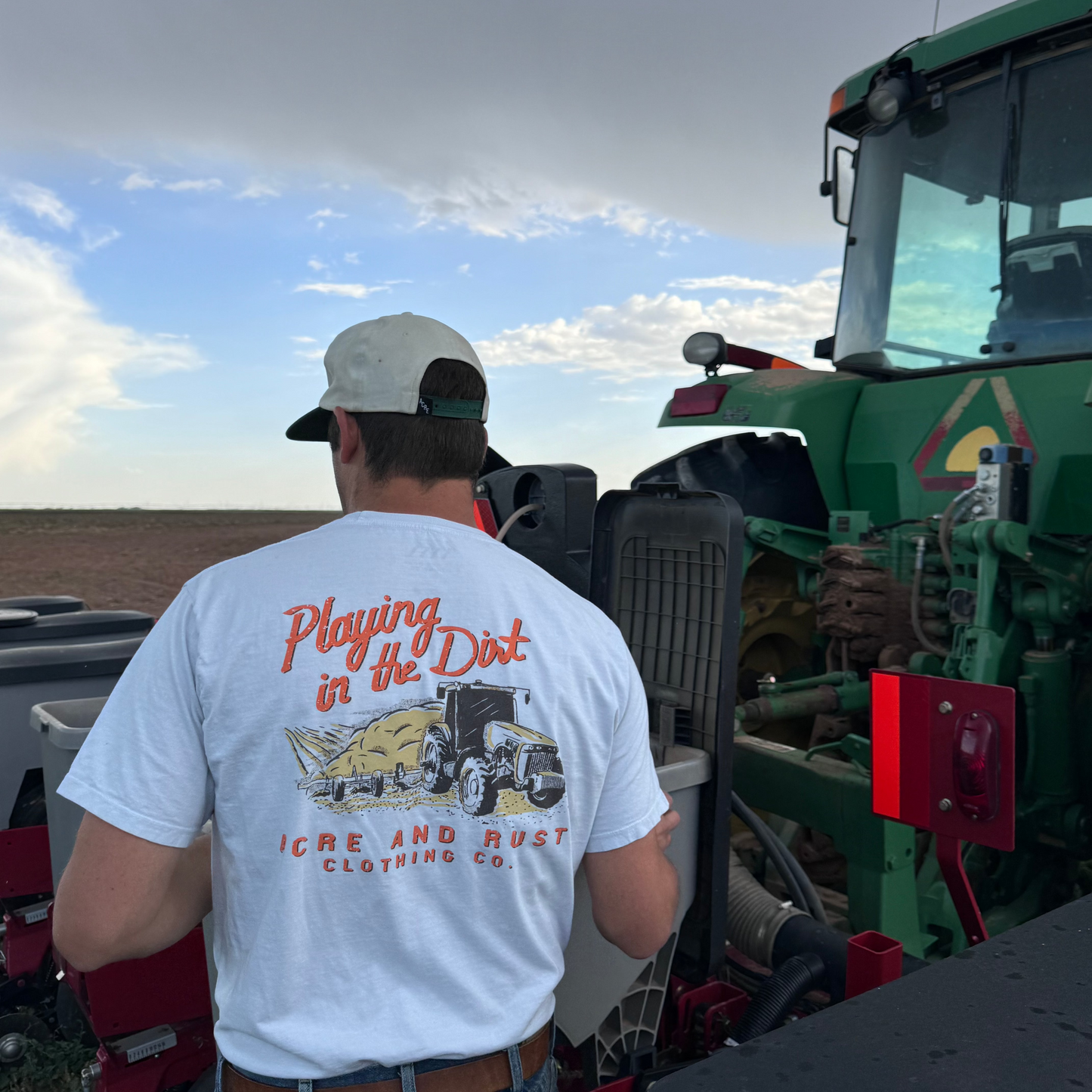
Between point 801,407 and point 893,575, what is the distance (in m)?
0.83

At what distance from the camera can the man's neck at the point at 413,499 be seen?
135cm

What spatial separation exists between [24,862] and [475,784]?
2.27 meters

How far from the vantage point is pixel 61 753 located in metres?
2.21

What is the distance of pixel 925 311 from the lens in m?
3.63

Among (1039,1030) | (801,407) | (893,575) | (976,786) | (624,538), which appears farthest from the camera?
(801,407)

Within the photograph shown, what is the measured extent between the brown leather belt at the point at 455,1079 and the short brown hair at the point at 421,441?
2.40 ft

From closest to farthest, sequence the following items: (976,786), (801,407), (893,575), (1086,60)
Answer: (976,786), (893,575), (1086,60), (801,407)

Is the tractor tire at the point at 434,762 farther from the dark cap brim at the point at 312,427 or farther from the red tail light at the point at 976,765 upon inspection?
the red tail light at the point at 976,765

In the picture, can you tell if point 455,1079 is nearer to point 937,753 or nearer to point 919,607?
point 937,753

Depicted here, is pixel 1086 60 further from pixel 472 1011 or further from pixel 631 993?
pixel 472 1011

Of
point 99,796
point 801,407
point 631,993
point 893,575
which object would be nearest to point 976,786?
point 631,993

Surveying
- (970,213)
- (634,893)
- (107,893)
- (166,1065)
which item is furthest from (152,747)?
(970,213)

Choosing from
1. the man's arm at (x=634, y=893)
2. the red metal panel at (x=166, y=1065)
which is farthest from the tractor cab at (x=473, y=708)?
the red metal panel at (x=166, y=1065)

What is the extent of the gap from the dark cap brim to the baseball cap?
163 millimetres
